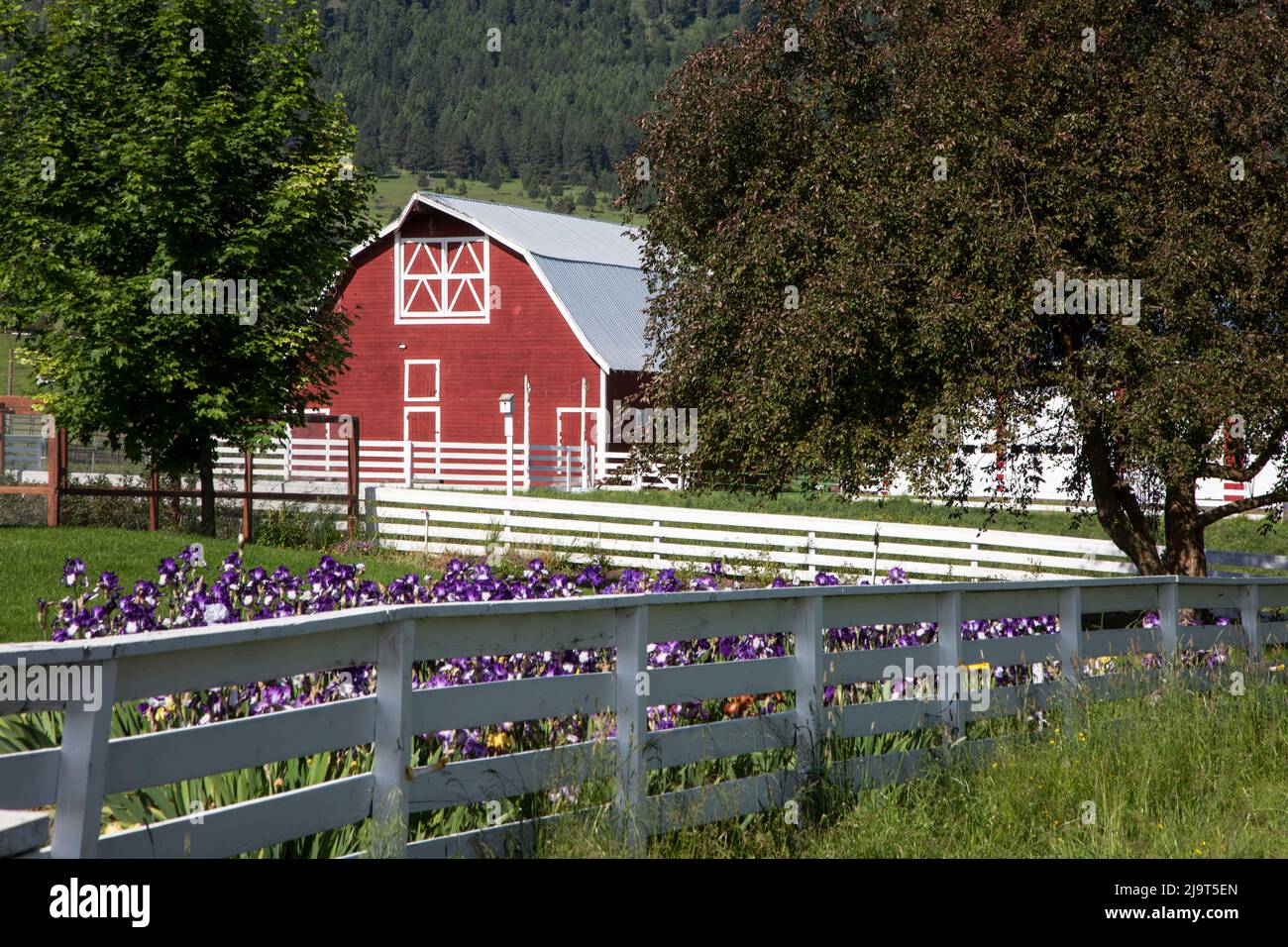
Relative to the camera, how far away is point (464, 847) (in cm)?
493

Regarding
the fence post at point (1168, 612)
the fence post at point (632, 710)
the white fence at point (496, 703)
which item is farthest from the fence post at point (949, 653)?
the fence post at point (1168, 612)

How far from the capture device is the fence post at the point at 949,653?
292 inches

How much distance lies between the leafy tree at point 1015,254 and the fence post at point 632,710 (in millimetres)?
7072

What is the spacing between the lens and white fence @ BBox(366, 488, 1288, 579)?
18766mm

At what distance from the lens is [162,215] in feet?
61.1

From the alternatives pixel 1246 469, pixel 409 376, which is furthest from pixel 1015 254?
pixel 409 376

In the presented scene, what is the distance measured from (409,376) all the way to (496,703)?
35.0 m

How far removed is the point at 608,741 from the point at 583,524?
17628mm

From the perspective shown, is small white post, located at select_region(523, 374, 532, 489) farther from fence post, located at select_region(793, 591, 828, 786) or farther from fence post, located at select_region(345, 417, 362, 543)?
fence post, located at select_region(793, 591, 828, 786)

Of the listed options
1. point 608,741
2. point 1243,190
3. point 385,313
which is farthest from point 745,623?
point 385,313

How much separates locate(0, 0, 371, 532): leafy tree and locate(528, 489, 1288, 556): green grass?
28.1 ft

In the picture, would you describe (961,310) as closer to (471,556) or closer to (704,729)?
(704,729)

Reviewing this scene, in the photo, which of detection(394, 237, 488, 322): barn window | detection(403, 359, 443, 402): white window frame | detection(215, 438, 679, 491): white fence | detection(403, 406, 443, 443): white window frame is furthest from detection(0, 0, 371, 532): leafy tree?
detection(403, 359, 443, 402): white window frame

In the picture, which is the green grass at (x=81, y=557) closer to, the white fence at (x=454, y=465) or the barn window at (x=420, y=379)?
the white fence at (x=454, y=465)
